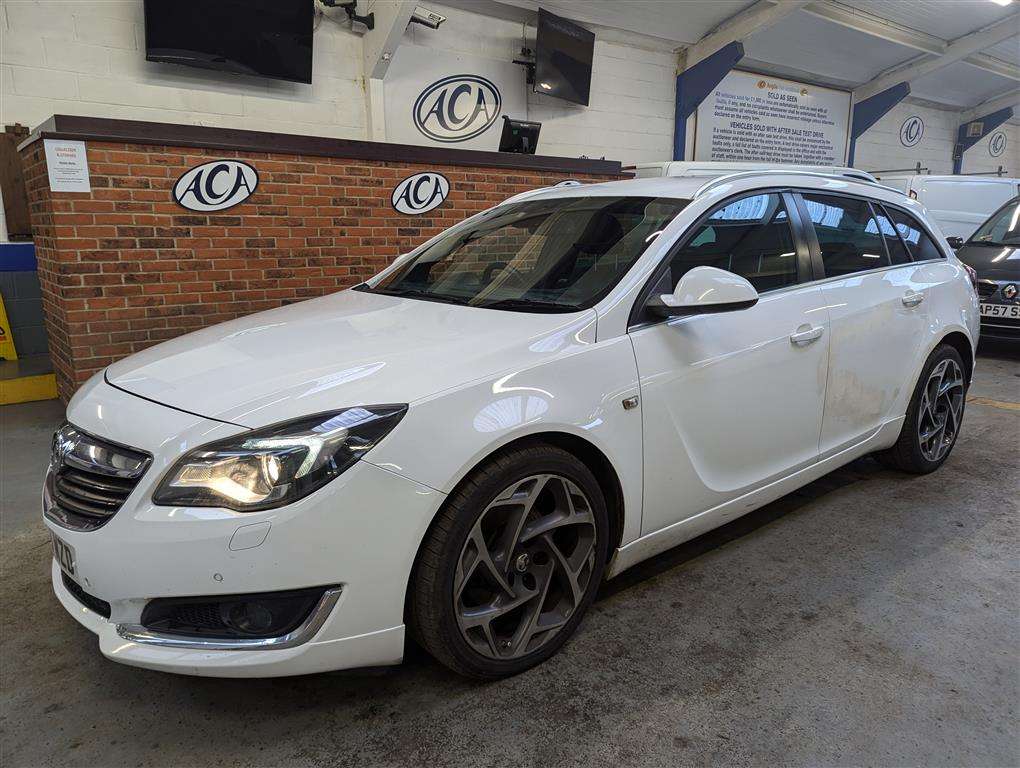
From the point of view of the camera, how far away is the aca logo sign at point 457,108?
8039 mm

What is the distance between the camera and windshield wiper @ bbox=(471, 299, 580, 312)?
208cm

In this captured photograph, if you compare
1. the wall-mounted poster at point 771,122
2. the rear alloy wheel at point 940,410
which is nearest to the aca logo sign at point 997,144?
the wall-mounted poster at point 771,122

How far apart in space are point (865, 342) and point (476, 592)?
1.96 meters

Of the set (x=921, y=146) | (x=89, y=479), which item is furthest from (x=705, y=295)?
(x=921, y=146)

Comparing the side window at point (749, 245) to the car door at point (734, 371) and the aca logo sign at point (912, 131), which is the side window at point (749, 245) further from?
the aca logo sign at point (912, 131)

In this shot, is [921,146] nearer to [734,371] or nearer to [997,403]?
[997,403]

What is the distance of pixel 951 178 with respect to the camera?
9.53m

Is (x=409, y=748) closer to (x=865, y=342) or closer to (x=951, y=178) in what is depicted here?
(x=865, y=342)

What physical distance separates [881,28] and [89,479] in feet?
43.9

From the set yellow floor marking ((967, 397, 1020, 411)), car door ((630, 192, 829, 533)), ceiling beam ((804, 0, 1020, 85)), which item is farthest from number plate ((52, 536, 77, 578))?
ceiling beam ((804, 0, 1020, 85))

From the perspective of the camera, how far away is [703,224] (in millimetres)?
2324

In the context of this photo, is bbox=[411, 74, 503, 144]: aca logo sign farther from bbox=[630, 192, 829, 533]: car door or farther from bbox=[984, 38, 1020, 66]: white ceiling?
bbox=[984, 38, 1020, 66]: white ceiling

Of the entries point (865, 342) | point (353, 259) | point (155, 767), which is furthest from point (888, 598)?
point (353, 259)

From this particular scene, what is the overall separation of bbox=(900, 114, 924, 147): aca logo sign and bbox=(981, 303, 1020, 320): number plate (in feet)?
36.3
